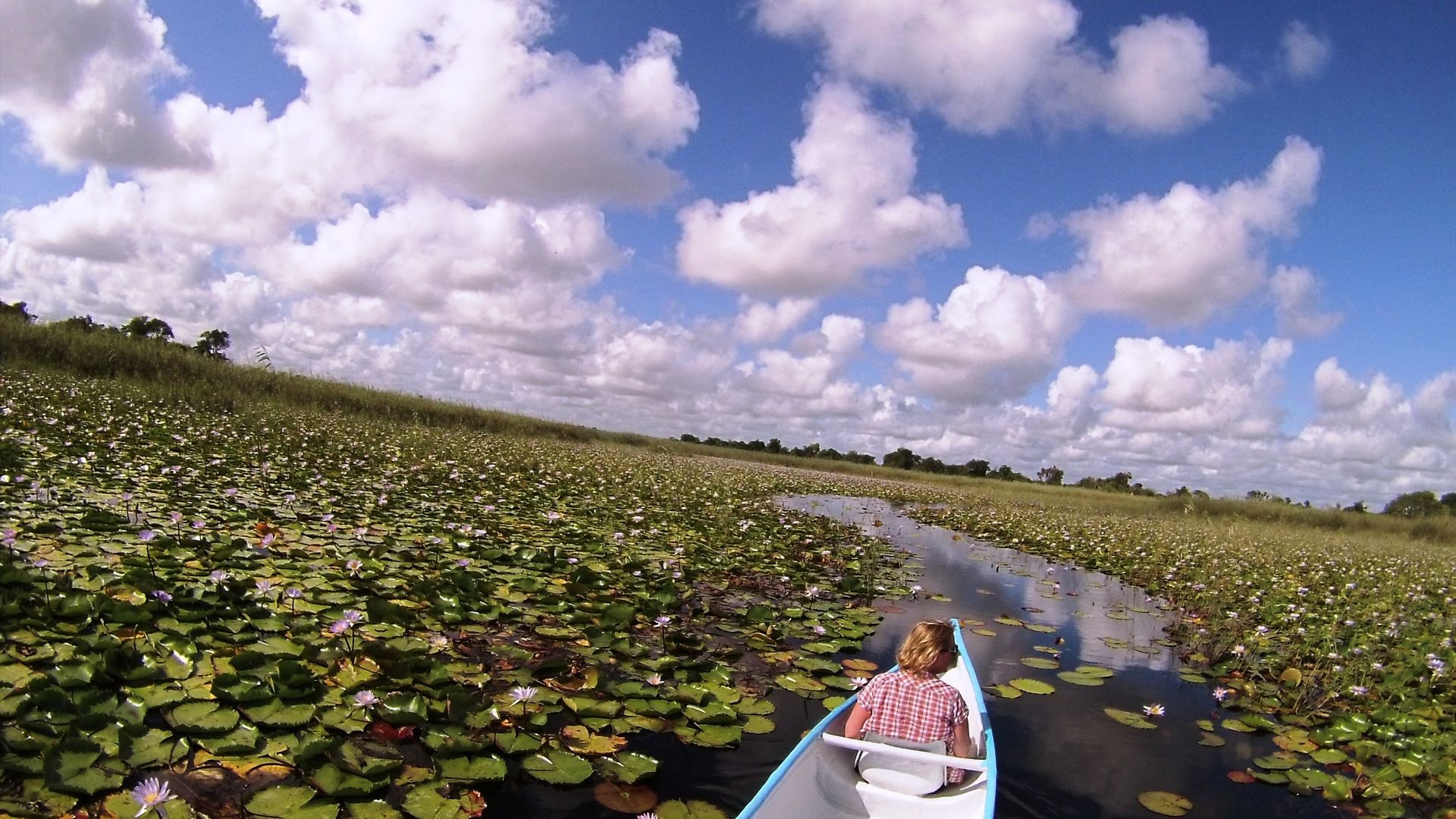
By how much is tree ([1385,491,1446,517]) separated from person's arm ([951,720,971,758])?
1594 inches

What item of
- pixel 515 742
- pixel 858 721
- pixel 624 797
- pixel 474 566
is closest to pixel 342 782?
pixel 515 742

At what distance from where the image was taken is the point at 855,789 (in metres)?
3.40

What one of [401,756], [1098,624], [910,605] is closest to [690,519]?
[910,605]

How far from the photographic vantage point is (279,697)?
319 centimetres

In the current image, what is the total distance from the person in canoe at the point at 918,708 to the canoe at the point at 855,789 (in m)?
0.16

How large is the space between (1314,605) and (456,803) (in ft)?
30.4

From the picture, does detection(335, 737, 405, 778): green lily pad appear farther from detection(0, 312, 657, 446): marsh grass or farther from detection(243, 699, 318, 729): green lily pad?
detection(0, 312, 657, 446): marsh grass

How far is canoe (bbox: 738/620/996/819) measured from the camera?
3.07 m

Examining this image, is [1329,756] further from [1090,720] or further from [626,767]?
[626,767]

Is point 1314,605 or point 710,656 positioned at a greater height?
point 1314,605

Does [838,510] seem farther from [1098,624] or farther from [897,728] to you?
[897,728]

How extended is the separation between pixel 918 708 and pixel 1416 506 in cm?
5154

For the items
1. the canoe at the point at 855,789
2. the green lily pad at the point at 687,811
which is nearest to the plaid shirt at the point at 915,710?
the canoe at the point at 855,789

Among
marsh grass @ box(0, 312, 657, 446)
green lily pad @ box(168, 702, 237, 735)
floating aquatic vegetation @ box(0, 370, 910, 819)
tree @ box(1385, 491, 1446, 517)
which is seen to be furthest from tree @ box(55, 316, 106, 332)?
tree @ box(1385, 491, 1446, 517)
